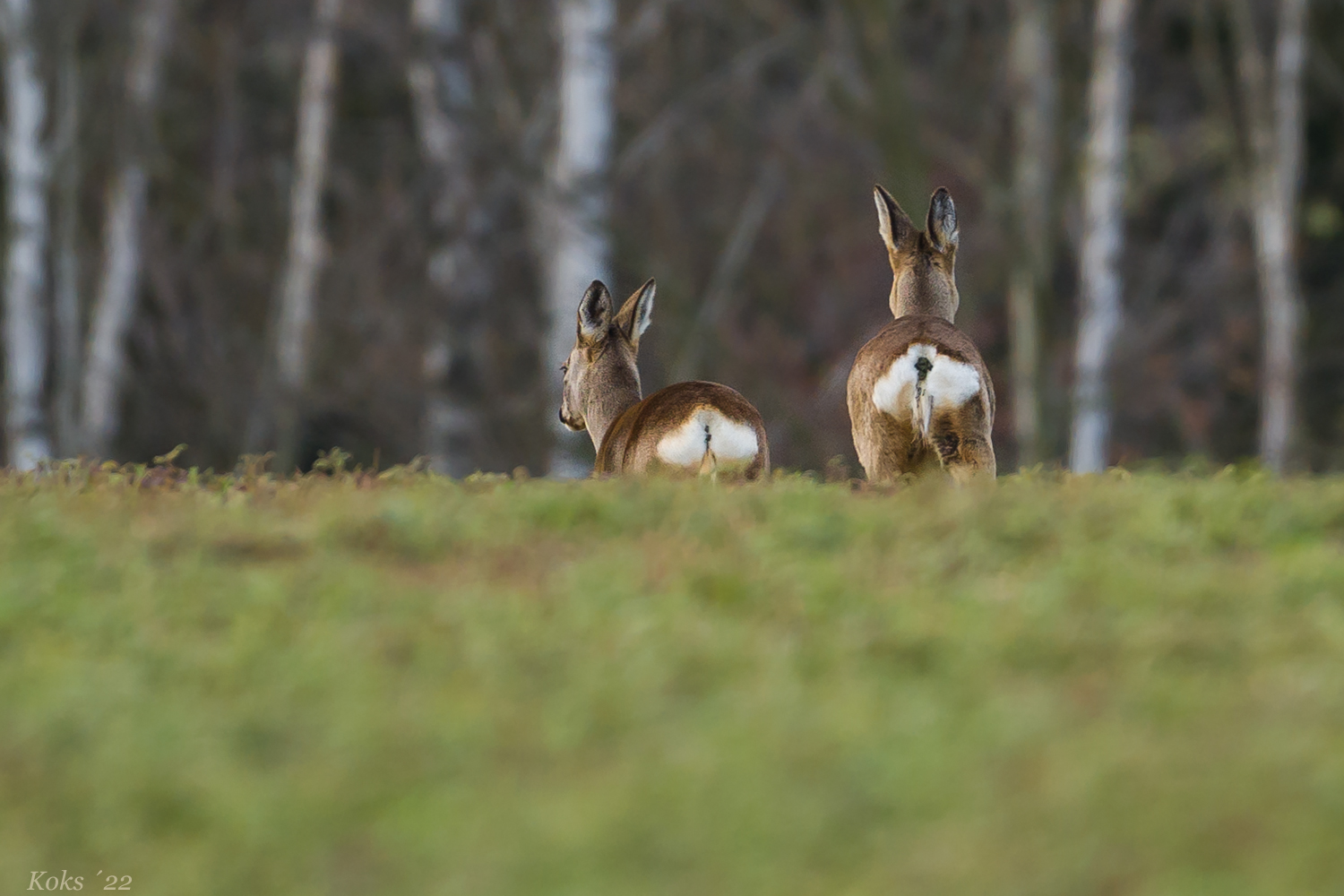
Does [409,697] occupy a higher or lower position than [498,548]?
lower

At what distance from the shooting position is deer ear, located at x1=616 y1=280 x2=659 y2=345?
11.4 m

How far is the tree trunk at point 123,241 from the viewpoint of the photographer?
95.9 feet

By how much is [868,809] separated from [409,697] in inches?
51.2

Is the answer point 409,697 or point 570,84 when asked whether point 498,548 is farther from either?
point 570,84

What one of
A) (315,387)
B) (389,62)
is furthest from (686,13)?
(315,387)

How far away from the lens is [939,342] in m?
9.45

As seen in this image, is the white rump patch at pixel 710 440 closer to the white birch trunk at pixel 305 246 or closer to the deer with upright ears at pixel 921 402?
the deer with upright ears at pixel 921 402

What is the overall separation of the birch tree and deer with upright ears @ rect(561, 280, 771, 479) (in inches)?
765

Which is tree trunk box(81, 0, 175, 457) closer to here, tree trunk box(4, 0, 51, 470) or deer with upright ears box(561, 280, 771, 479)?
tree trunk box(4, 0, 51, 470)

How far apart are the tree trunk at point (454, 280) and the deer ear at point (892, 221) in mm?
9817

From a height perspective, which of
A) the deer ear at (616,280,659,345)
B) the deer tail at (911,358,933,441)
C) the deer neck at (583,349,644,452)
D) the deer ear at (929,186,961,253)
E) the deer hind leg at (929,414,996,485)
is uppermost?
Answer: the deer ear at (929,186,961,253)

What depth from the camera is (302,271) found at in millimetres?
31438

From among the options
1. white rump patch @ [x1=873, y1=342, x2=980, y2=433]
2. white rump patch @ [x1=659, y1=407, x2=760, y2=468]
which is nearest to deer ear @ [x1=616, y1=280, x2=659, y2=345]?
white rump patch @ [x1=659, y1=407, x2=760, y2=468]

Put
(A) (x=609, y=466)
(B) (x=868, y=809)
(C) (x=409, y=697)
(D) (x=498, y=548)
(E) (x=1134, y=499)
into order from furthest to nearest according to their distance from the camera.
A: (A) (x=609, y=466), (E) (x=1134, y=499), (D) (x=498, y=548), (C) (x=409, y=697), (B) (x=868, y=809)
